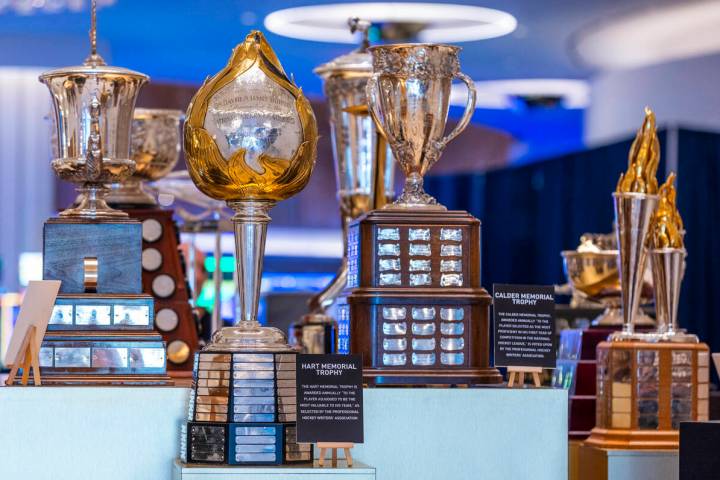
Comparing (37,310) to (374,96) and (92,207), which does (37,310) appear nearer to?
(92,207)

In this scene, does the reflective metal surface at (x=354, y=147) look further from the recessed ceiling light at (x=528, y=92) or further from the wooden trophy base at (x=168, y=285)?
the recessed ceiling light at (x=528, y=92)

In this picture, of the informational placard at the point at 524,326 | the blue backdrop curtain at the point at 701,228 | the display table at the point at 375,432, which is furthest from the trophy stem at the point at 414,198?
the blue backdrop curtain at the point at 701,228

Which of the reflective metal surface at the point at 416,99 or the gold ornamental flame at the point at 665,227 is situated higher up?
the reflective metal surface at the point at 416,99

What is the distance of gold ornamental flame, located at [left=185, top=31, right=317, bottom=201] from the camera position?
2.51m

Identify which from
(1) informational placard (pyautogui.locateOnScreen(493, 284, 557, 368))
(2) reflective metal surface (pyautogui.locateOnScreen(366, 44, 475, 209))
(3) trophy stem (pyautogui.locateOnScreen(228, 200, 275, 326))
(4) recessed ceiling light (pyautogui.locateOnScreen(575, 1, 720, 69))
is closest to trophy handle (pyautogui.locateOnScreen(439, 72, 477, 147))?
(2) reflective metal surface (pyautogui.locateOnScreen(366, 44, 475, 209))

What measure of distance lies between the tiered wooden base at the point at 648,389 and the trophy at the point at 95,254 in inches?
40.9

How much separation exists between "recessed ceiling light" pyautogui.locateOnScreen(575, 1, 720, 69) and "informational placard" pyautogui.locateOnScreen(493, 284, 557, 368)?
588 cm

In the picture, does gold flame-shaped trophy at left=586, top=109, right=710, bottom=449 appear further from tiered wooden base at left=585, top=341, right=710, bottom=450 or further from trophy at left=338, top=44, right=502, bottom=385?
trophy at left=338, top=44, right=502, bottom=385

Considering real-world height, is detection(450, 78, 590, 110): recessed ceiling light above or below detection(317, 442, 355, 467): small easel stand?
above

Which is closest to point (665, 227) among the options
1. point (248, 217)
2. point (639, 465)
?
point (639, 465)

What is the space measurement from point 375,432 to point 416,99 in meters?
0.72

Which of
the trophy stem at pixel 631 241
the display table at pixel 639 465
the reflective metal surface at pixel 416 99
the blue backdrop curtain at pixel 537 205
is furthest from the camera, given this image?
the blue backdrop curtain at pixel 537 205

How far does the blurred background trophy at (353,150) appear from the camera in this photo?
152 inches

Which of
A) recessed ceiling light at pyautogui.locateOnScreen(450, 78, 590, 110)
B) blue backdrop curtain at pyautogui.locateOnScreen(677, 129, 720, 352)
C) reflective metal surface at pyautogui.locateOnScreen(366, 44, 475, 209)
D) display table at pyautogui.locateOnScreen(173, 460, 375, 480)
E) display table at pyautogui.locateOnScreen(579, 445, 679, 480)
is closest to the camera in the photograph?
display table at pyautogui.locateOnScreen(173, 460, 375, 480)
